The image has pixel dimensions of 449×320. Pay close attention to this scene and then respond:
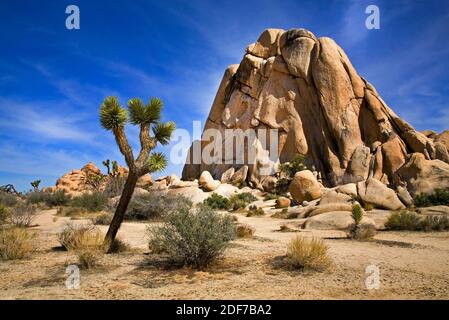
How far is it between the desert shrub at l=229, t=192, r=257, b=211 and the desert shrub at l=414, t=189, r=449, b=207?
41.9 feet

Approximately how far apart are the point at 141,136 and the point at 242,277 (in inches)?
196

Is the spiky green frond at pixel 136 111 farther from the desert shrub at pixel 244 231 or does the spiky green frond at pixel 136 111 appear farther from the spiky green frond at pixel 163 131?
the desert shrub at pixel 244 231

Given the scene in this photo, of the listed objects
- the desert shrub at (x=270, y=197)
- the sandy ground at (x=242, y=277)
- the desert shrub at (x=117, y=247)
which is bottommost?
the sandy ground at (x=242, y=277)

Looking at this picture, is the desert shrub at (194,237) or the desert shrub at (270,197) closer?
the desert shrub at (194,237)

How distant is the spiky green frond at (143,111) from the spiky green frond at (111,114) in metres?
0.33

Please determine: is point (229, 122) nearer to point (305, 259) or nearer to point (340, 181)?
point (340, 181)

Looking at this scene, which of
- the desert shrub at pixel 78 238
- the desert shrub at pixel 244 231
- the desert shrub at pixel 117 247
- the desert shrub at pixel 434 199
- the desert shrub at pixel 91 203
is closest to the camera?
the desert shrub at pixel 78 238

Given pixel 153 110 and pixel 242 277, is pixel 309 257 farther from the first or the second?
pixel 153 110

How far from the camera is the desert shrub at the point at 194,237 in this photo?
6980 mm

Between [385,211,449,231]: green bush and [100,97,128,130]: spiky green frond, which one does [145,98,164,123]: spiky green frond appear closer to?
[100,97,128,130]: spiky green frond

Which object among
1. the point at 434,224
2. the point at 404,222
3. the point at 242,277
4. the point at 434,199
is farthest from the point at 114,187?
the point at 242,277

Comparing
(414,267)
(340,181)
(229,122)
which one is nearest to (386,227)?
(414,267)

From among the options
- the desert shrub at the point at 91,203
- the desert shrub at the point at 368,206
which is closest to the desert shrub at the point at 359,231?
the desert shrub at the point at 368,206

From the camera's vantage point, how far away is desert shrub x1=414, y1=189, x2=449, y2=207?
68.9ft
